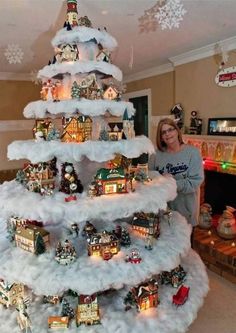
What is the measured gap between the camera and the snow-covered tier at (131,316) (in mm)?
1262

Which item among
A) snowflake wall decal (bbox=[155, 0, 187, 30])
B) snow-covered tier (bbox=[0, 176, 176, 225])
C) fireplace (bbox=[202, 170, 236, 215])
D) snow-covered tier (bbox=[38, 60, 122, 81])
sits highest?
snowflake wall decal (bbox=[155, 0, 187, 30])

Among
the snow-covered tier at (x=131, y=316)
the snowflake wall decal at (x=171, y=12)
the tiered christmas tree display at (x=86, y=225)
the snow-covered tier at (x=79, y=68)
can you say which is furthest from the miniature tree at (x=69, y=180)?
the snowflake wall decal at (x=171, y=12)

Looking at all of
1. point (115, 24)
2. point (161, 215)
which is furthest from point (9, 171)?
point (161, 215)

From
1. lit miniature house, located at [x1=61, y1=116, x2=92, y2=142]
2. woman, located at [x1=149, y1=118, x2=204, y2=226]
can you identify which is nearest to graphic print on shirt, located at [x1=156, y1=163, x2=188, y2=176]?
woman, located at [x1=149, y1=118, x2=204, y2=226]

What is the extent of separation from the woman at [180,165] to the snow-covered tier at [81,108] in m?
0.55

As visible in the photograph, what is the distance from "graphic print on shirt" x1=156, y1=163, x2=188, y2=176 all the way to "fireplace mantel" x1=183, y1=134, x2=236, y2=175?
3.49 feet

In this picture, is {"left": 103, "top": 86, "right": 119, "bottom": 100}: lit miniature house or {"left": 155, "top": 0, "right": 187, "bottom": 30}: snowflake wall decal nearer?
{"left": 103, "top": 86, "right": 119, "bottom": 100}: lit miniature house

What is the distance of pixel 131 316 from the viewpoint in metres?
1.33

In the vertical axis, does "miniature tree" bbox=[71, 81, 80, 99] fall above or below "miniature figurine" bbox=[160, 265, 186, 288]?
above

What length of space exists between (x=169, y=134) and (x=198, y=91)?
1.61 meters

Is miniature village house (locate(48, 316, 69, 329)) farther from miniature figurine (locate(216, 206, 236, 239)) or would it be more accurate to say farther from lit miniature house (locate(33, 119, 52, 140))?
miniature figurine (locate(216, 206, 236, 239))

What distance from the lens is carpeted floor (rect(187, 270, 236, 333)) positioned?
185 cm

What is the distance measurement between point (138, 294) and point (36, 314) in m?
0.50

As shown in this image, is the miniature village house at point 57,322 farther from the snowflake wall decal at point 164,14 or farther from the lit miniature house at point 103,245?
the snowflake wall decal at point 164,14
